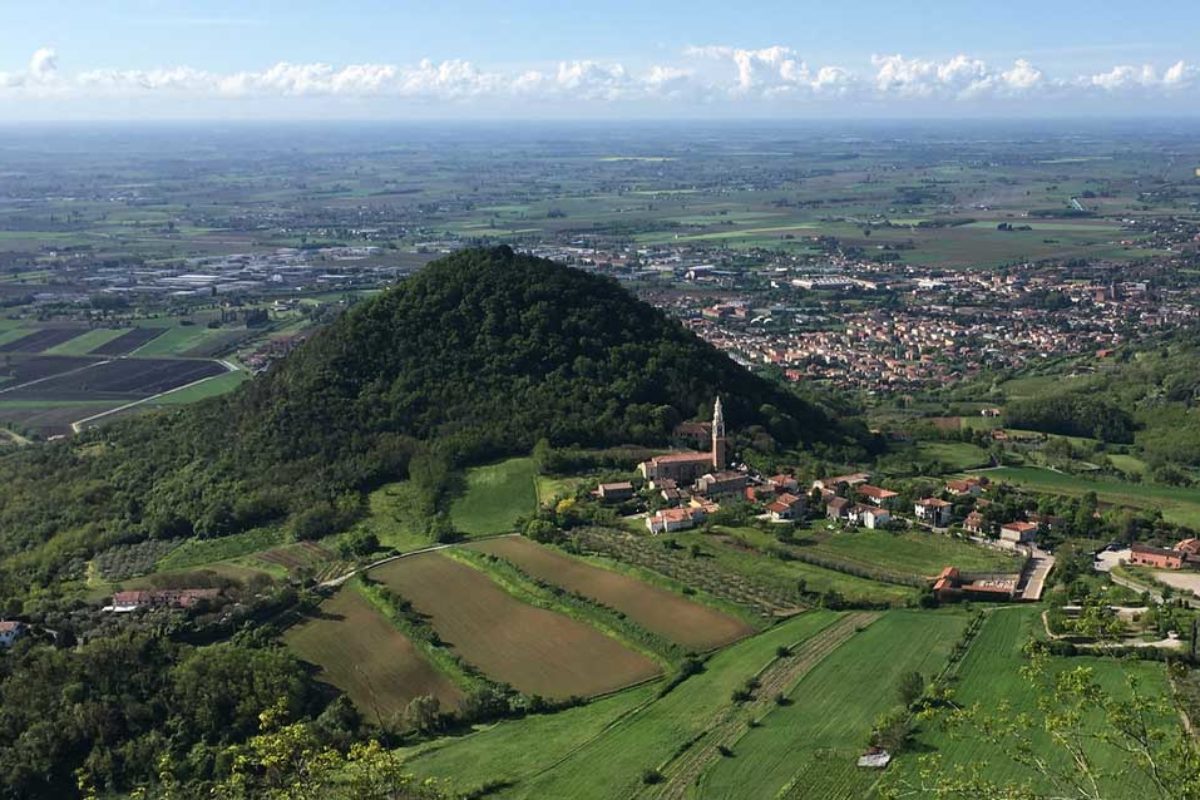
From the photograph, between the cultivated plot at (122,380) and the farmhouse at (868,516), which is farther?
the cultivated plot at (122,380)

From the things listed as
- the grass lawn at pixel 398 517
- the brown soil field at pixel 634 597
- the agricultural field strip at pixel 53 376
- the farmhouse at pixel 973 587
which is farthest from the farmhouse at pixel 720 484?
the agricultural field strip at pixel 53 376

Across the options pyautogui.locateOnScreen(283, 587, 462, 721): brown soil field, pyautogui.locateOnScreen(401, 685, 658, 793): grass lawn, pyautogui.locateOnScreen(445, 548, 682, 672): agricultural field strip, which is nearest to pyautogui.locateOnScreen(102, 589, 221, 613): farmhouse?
pyautogui.locateOnScreen(283, 587, 462, 721): brown soil field

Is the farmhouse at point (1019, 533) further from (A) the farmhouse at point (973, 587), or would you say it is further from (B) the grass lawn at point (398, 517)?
(B) the grass lawn at point (398, 517)

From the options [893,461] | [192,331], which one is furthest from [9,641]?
[192,331]

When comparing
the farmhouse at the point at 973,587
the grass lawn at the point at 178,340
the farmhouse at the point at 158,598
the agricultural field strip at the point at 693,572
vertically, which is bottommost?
the grass lawn at the point at 178,340

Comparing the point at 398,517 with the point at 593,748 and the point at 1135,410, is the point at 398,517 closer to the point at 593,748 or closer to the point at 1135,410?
the point at 593,748

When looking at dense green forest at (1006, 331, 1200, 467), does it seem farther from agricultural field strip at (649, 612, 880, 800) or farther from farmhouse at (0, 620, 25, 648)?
farmhouse at (0, 620, 25, 648)
